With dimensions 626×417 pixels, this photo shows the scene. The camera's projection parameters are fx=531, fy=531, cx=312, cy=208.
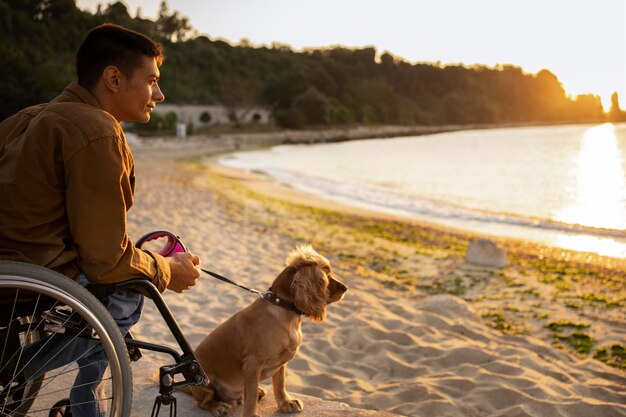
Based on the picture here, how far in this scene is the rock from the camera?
9.33 m

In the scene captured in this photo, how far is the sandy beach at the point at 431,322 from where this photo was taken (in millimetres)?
4234

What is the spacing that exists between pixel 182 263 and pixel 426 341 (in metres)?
3.52

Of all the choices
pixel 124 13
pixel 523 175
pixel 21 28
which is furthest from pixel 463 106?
pixel 523 175

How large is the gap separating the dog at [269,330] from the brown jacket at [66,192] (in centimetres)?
114

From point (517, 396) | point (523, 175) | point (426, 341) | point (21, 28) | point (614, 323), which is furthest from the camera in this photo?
point (21, 28)

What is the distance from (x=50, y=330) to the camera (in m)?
2.29

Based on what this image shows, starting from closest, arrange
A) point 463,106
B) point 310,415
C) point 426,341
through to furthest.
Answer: point 310,415 < point 426,341 < point 463,106

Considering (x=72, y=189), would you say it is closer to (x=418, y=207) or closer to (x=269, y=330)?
(x=269, y=330)

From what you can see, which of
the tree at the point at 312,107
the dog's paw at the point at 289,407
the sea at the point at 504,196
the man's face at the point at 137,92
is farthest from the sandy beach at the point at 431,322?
the tree at the point at 312,107

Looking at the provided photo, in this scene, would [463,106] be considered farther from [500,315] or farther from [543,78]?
[500,315]

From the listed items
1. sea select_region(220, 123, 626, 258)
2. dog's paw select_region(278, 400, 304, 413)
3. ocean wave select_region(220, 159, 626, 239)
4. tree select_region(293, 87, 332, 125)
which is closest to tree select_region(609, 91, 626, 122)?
tree select_region(293, 87, 332, 125)

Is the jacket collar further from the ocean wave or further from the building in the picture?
the building

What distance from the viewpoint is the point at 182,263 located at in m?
2.60

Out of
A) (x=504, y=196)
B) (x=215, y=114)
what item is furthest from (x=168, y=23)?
(x=504, y=196)
